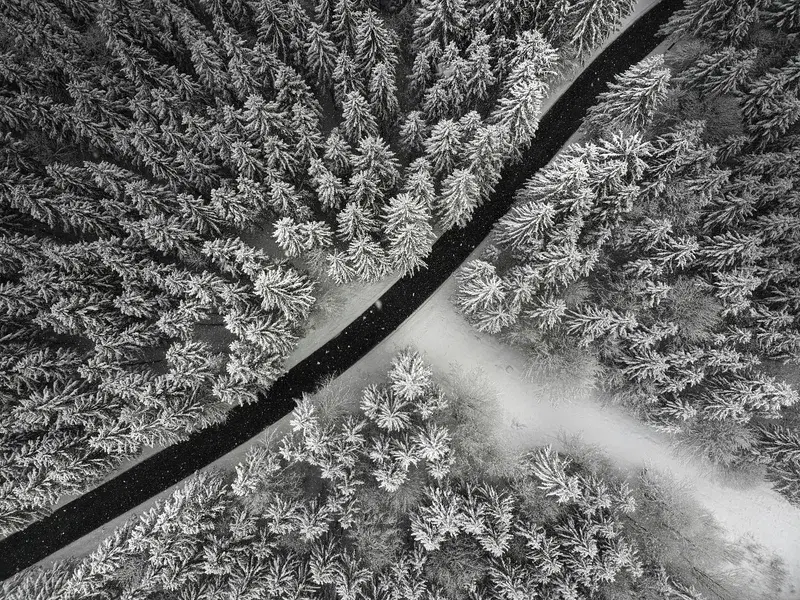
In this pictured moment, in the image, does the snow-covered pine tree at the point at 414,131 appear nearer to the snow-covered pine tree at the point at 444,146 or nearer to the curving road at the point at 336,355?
the snow-covered pine tree at the point at 444,146

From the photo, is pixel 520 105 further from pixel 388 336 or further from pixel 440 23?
pixel 388 336

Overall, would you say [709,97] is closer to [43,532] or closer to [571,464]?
[571,464]

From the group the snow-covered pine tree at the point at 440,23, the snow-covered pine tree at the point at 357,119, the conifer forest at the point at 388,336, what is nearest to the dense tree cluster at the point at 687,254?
the conifer forest at the point at 388,336

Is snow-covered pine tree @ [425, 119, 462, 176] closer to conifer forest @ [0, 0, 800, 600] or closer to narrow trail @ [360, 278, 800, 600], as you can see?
conifer forest @ [0, 0, 800, 600]

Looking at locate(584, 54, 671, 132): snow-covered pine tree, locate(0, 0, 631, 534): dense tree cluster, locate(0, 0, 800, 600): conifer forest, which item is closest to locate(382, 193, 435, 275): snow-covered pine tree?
locate(0, 0, 631, 534): dense tree cluster

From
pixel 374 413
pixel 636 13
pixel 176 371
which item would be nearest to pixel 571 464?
pixel 374 413

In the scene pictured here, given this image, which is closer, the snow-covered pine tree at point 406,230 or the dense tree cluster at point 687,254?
the snow-covered pine tree at point 406,230

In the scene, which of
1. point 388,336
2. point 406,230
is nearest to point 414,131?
point 406,230
